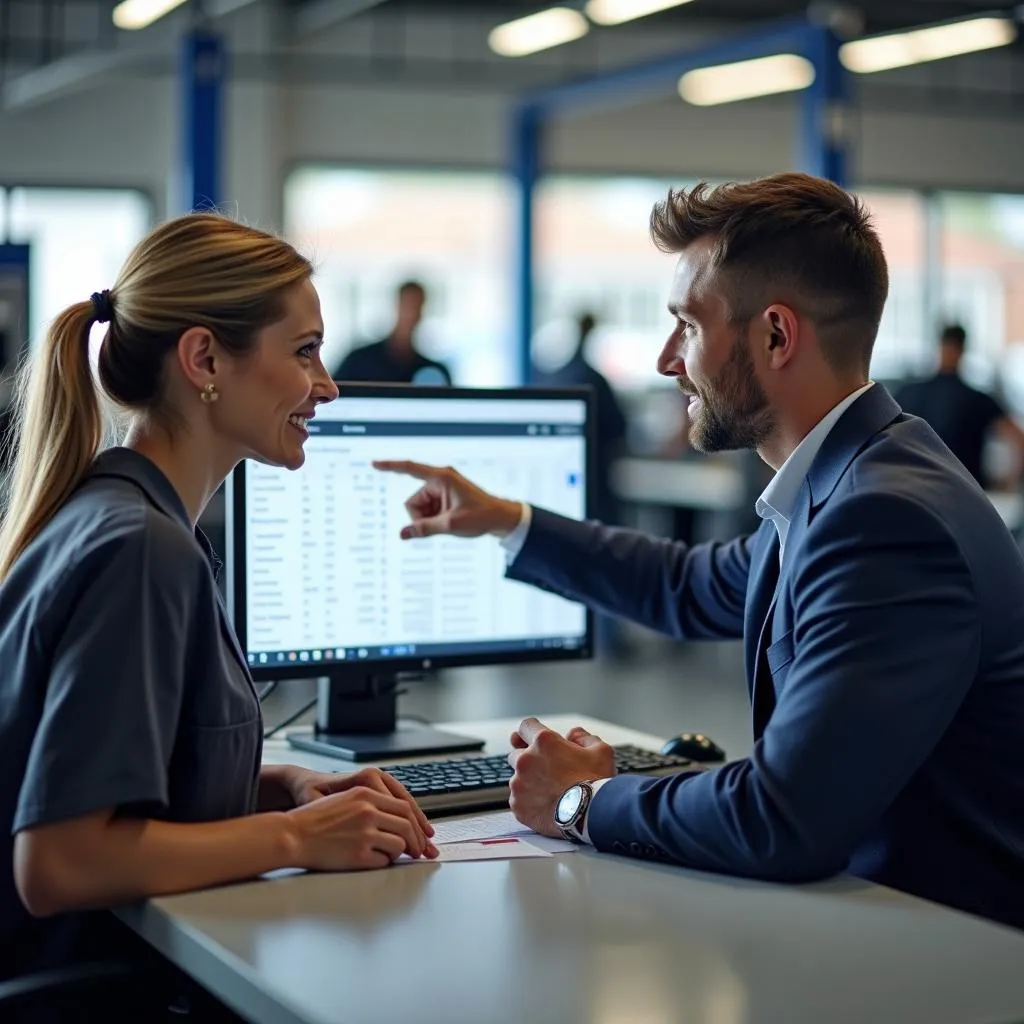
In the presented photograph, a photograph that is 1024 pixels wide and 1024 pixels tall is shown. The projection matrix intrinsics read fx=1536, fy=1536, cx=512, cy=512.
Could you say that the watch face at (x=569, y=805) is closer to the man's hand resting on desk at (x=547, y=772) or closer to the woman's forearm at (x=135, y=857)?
the man's hand resting on desk at (x=547, y=772)

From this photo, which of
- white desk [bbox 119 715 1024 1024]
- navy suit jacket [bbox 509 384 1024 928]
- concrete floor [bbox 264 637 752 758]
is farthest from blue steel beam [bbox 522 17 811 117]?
white desk [bbox 119 715 1024 1024]

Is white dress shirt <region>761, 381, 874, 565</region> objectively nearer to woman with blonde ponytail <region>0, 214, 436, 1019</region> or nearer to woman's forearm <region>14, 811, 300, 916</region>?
woman with blonde ponytail <region>0, 214, 436, 1019</region>

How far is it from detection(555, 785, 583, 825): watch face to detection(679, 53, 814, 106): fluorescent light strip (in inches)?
280

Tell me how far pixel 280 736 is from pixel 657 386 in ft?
29.3

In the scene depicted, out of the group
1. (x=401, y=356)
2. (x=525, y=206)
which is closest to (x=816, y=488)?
(x=401, y=356)

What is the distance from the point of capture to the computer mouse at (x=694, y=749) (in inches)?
81.0

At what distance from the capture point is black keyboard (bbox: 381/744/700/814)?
176cm

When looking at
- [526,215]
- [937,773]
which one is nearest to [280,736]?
[937,773]

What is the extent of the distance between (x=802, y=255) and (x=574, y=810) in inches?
25.8

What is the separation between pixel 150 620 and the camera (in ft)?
4.43

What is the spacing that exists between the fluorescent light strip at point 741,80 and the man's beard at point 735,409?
6.76 meters

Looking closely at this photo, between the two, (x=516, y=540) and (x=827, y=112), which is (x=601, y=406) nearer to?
(x=827, y=112)

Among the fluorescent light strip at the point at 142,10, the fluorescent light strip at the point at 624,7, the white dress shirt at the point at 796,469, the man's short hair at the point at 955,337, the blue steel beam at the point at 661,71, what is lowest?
the white dress shirt at the point at 796,469

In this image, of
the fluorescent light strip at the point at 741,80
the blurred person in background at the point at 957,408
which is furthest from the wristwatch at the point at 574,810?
the fluorescent light strip at the point at 741,80
